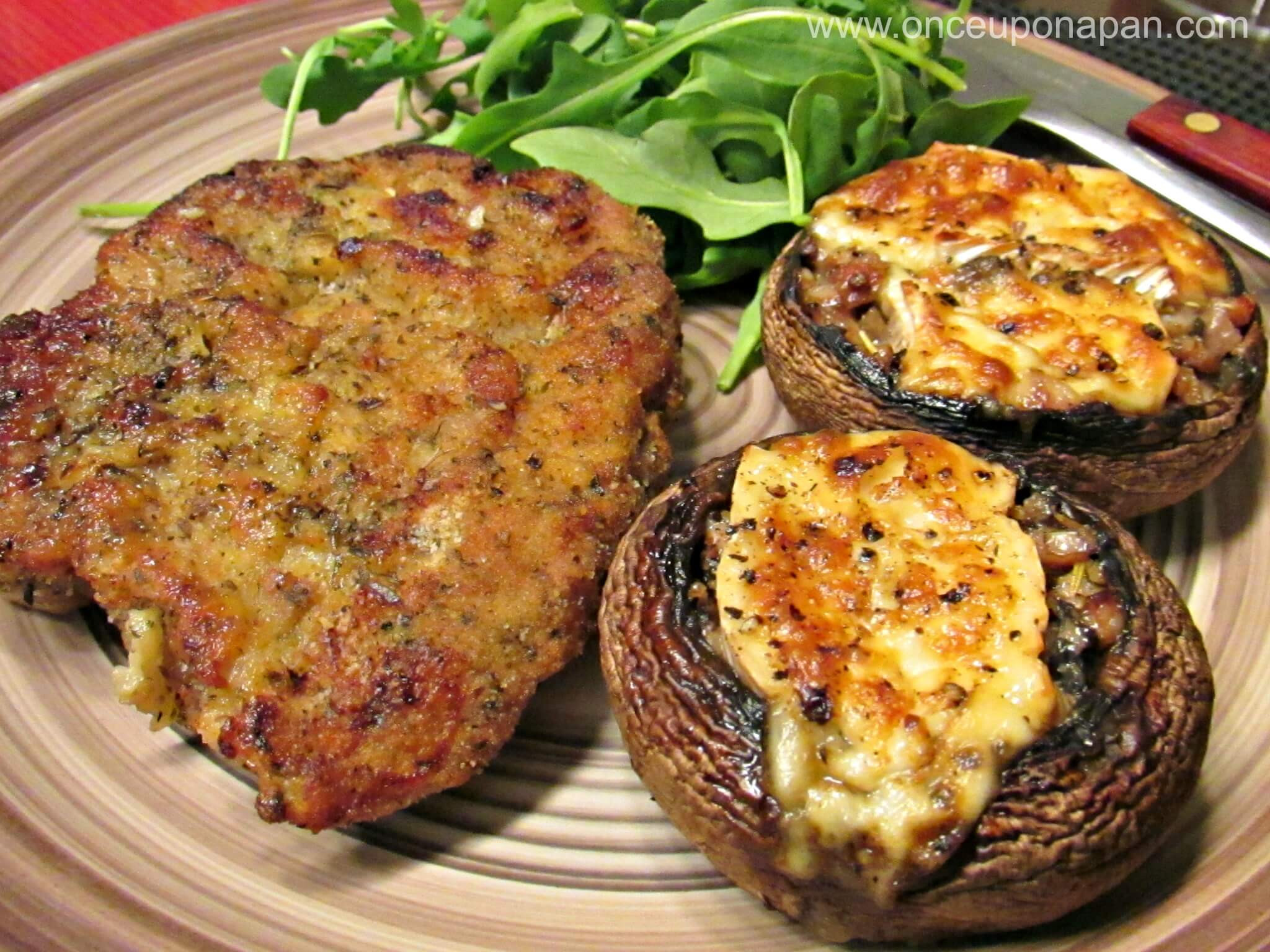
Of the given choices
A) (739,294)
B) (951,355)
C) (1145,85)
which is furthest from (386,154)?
(1145,85)

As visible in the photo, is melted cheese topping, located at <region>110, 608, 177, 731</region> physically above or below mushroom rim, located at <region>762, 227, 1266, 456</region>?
above

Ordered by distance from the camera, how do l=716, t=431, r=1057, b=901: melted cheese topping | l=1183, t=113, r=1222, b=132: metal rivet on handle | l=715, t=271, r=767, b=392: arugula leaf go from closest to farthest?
l=716, t=431, r=1057, b=901: melted cheese topping, l=715, t=271, r=767, b=392: arugula leaf, l=1183, t=113, r=1222, b=132: metal rivet on handle

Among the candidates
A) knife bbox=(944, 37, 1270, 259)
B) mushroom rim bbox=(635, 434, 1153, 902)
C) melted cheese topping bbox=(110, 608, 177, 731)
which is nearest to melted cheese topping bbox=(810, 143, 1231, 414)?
mushroom rim bbox=(635, 434, 1153, 902)

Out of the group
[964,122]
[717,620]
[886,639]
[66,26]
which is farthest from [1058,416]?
[66,26]

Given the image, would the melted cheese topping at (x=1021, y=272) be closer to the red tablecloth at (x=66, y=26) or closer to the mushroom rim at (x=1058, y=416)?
the mushroom rim at (x=1058, y=416)

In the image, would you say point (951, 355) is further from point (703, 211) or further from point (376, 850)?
point (376, 850)

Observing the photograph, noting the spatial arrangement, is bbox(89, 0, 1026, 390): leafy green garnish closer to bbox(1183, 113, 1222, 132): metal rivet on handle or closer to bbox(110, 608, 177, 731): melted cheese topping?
bbox(1183, 113, 1222, 132): metal rivet on handle

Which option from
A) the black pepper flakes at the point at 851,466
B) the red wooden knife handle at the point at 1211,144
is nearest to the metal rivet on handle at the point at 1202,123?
the red wooden knife handle at the point at 1211,144

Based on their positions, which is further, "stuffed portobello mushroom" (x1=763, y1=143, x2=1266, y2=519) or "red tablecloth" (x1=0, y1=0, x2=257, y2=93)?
"red tablecloth" (x1=0, y1=0, x2=257, y2=93)
